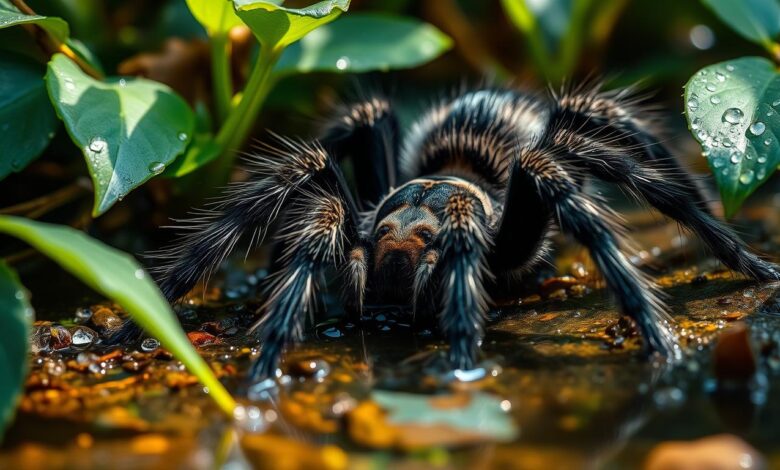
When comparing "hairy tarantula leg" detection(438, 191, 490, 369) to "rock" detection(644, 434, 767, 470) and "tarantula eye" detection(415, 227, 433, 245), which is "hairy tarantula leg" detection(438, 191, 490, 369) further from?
"rock" detection(644, 434, 767, 470)

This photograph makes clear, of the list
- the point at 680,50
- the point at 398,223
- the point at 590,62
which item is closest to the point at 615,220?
the point at 398,223

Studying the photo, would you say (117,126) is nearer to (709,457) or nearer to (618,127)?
(618,127)

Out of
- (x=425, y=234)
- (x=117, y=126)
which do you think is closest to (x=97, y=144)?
(x=117, y=126)

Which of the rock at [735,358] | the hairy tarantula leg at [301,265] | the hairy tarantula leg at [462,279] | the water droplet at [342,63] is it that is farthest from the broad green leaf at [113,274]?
the water droplet at [342,63]

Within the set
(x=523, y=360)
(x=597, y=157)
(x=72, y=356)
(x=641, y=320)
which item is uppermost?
(x=597, y=157)

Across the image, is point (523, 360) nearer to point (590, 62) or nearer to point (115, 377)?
point (115, 377)
